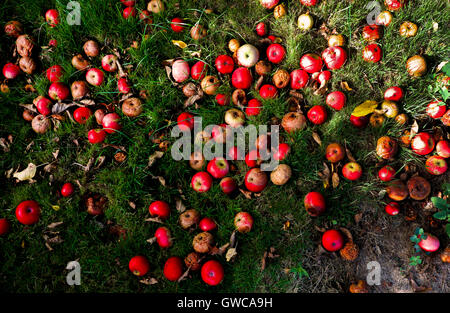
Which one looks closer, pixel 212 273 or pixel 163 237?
pixel 212 273

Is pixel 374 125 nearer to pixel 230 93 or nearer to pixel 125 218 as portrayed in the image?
pixel 230 93

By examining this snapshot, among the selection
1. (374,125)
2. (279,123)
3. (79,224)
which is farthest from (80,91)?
(374,125)

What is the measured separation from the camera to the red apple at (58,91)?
3.12m

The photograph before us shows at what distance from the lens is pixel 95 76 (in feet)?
10.4

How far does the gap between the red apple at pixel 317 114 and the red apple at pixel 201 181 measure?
117cm

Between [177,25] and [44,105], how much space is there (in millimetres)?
1607

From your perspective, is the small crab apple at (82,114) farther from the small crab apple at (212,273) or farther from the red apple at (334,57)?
the red apple at (334,57)

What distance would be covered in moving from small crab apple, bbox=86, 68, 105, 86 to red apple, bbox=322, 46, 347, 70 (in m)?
2.33

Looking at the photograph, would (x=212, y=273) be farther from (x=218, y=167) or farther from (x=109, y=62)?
(x=109, y=62)

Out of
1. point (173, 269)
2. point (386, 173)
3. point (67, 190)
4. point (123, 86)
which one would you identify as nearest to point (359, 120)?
point (386, 173)

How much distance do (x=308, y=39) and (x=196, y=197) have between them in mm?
2038

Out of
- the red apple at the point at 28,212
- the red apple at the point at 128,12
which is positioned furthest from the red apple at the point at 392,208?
the red apple at the point at 28,212

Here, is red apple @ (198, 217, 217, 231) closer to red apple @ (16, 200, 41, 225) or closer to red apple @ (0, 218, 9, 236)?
red apple @ (16, 200, 41, 225)
